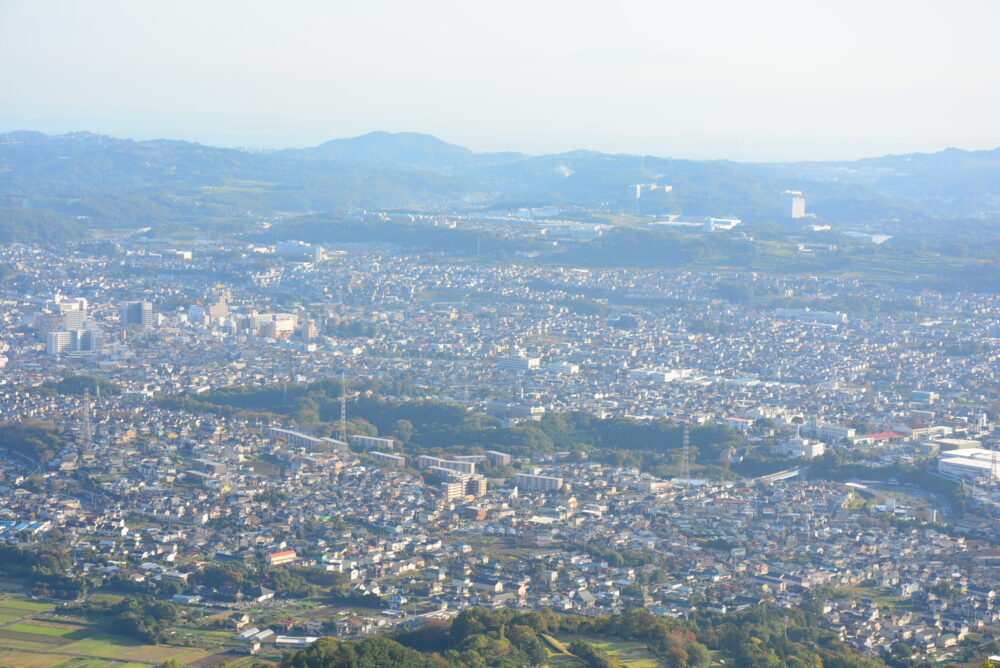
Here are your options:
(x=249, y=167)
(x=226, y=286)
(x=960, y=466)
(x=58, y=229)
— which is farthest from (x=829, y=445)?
(x=249, y=167)

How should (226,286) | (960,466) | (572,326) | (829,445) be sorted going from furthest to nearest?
(226,286) → (572,326) → (829,445) → (960,466)

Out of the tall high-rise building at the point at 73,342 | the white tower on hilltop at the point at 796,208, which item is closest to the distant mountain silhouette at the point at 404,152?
the white tower on hilltop at the point at 796,208

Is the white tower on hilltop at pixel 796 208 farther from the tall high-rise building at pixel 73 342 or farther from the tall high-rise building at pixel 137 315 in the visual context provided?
the tall high-rise building at pixel 73 342

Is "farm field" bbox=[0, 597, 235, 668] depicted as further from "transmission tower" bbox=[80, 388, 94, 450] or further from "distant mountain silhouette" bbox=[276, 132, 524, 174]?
"distant mountain silhouette" bbox=[276, 132, 524, 174]

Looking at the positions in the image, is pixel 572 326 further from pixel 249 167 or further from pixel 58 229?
pixel 249 167

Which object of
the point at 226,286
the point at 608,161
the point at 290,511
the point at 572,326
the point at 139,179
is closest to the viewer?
the point at 290,511

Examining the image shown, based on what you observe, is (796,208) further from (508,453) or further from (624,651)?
(624,651)

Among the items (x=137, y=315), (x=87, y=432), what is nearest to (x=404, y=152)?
(x=137, y=315)
